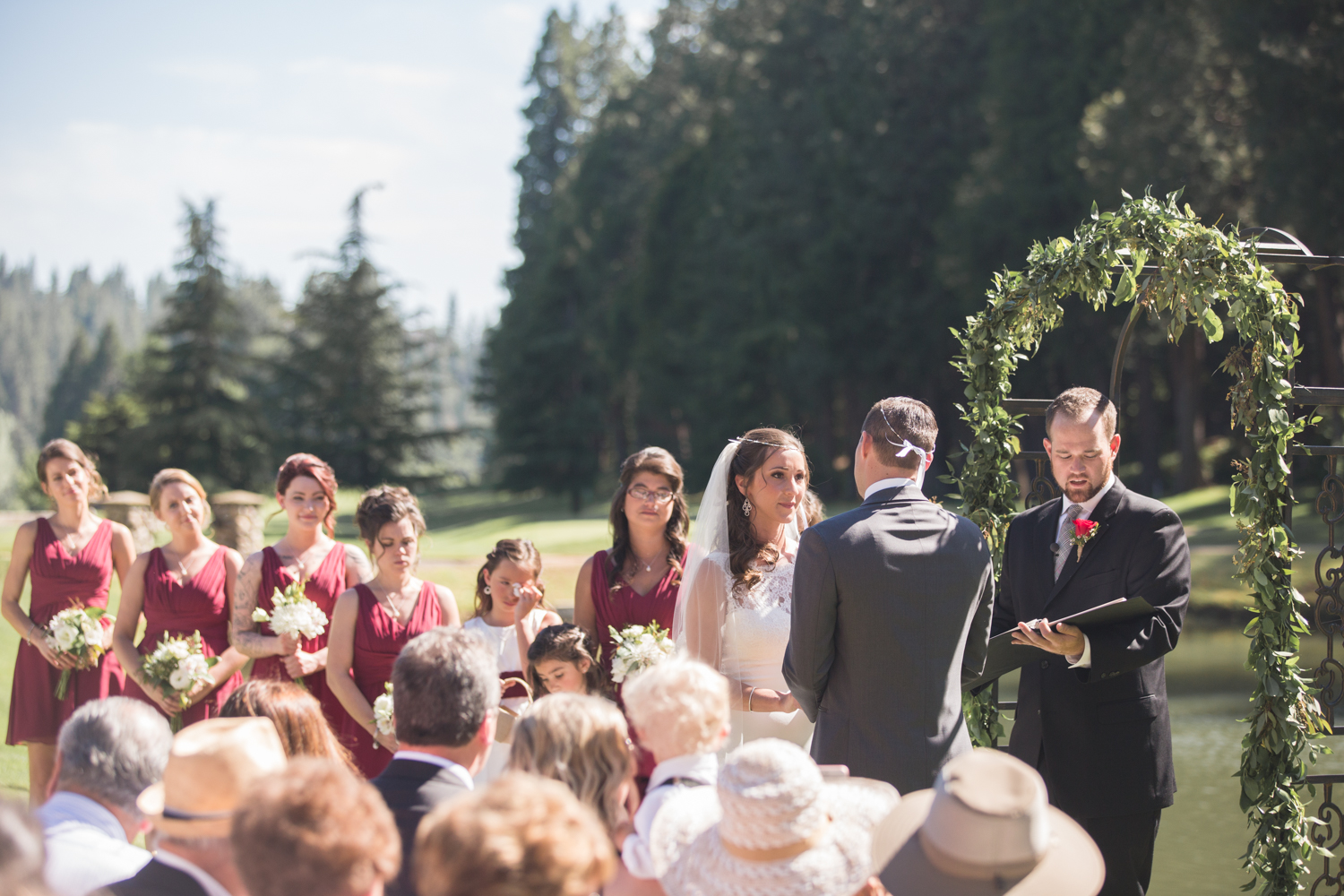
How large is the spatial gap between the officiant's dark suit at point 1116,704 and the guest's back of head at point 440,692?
88.8 inches

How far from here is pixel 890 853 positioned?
258 cm

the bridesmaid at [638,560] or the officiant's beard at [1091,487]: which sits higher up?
the officiant's beard at [1091,487]

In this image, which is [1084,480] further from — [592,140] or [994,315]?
[592,140]

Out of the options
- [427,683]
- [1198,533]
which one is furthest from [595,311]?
[427,683]

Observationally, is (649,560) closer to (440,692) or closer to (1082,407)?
(1082,407)

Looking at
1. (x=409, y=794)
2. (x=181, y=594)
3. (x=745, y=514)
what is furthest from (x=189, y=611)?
(x=409, y=794)

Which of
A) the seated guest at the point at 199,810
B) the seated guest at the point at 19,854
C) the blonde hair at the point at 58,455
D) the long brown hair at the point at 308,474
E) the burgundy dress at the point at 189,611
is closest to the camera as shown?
the seated guest at the point at 19,854

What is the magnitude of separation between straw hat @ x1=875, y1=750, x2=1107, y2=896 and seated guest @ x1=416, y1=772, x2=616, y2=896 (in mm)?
908

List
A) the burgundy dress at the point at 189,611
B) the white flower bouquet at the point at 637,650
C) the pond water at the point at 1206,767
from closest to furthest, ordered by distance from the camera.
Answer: the white flower bouquet at the point at 637,650
the burgundy dress at the point at 189,611
the pond water at the point at 1206,767

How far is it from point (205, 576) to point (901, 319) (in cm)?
2639

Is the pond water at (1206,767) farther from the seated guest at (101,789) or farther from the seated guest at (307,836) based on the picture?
the seated guest at (101,789)

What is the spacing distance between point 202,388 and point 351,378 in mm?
5044

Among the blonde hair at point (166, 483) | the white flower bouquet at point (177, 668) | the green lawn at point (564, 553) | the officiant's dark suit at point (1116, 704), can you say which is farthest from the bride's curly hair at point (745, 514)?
the green lawn at point (564, 553)

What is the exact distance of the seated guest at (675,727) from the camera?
2.74 m
